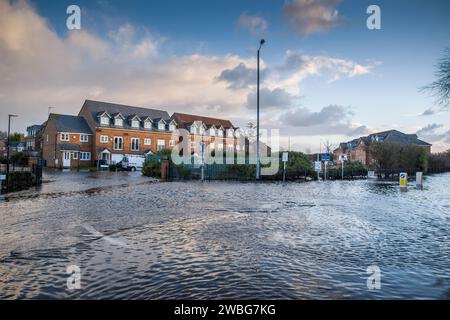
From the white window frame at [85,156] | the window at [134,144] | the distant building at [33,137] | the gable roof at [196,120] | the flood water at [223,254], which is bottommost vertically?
the flood water at [223,254]

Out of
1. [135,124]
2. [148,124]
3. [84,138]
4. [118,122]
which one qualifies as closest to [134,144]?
[135,124]

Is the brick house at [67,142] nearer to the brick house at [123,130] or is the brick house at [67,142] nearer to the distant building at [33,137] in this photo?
the brick house at [123,130]

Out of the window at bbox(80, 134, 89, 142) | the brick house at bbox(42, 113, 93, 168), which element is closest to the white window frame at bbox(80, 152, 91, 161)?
the brick house at bbox(42, 113, 93, 168)

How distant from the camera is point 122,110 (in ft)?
206

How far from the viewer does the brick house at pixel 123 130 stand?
57.2m

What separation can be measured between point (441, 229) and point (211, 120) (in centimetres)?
7142

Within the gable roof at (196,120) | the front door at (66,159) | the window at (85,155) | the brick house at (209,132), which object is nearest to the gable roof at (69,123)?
the window at (85,155)

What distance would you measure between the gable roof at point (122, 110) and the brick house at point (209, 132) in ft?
13.5

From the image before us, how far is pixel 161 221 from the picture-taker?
8.35 metres

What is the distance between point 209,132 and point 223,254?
6753 cm

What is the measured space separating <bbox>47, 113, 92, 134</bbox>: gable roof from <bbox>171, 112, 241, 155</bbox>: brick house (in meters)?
19.1

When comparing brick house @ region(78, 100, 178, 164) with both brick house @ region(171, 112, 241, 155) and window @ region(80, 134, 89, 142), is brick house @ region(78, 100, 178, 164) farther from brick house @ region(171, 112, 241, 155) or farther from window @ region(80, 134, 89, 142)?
brick house @ region(171, 112, 241, 155)

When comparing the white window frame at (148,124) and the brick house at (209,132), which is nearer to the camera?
the white window frame at (148,124)

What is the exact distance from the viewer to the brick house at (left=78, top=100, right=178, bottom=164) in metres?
57.2
